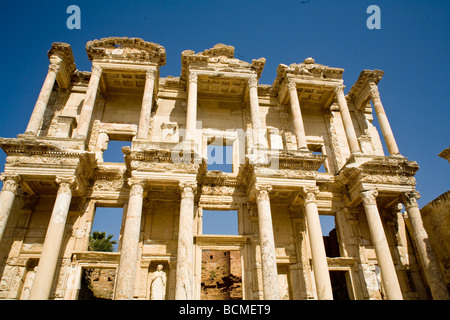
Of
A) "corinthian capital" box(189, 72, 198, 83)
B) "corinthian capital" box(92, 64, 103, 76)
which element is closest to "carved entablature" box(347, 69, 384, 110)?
"corinthian capital" box(189, 72, 198, 83)

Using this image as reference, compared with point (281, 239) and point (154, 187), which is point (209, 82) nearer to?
point (154, 187)

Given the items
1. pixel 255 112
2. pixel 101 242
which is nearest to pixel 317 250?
pixel 255 112

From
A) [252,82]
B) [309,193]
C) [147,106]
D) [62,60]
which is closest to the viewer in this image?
[309,193]

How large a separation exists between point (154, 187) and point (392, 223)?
1125 cm

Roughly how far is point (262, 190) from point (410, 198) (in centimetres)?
653

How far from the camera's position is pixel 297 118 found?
15.3 m

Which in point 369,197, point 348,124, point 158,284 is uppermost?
point 348,124

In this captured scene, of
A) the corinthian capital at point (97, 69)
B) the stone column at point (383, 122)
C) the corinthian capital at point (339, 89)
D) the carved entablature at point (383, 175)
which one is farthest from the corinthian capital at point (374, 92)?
the corinthian capital at point (97, 69)

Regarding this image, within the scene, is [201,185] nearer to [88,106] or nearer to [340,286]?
[88,106]

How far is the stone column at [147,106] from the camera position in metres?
13.6

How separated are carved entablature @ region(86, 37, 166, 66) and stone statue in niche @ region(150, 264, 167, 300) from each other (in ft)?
32.0

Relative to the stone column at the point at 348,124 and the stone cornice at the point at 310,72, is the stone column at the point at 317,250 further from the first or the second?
the stone cornice at the point at 310,72

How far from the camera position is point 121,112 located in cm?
1656
